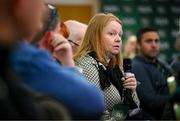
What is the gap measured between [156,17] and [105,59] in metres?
6.79

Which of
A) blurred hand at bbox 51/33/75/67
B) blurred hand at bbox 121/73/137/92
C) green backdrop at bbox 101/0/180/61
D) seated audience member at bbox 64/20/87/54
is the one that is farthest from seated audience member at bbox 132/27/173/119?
green backdrop at bbox 101/0/180/61

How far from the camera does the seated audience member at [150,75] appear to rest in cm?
459

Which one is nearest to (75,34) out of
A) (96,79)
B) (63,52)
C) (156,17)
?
(96,79)

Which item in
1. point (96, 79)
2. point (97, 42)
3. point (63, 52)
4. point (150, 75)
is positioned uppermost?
point (63, 52)

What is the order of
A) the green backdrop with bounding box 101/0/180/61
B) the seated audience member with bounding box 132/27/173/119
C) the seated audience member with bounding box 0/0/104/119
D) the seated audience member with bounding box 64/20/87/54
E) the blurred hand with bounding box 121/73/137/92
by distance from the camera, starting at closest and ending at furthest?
the seated audience member with bounding box 0/0/104/119
the blurred hand with bounding box 121/73/137/92
the seated audience member with bounding box 64/20/87/54
the seated audience member with bounding box 132/27/173/119
the green backdrop with bounding box 101/0/180/61

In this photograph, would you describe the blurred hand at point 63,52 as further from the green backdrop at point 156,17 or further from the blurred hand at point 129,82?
the green backdrop at point 156,17

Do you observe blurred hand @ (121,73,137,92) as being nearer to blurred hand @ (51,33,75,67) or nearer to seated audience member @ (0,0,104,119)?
blurred hand @ (51,33,75,67)

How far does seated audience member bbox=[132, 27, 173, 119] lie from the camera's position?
459cm

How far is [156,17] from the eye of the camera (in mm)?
10305

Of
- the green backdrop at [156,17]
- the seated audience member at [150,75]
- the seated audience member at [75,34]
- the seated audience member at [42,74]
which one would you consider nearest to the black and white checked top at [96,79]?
the seated audience member at [75,34]

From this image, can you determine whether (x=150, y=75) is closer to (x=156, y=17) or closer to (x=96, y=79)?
(x=96, y=79)

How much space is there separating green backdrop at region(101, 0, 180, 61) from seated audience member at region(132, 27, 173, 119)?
4109mm

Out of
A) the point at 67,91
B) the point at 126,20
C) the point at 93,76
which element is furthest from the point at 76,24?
the point at 126,20

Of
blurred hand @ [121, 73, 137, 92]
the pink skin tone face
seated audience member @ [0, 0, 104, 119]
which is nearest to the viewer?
seated audience member @ [0, 0, 104, 119]
